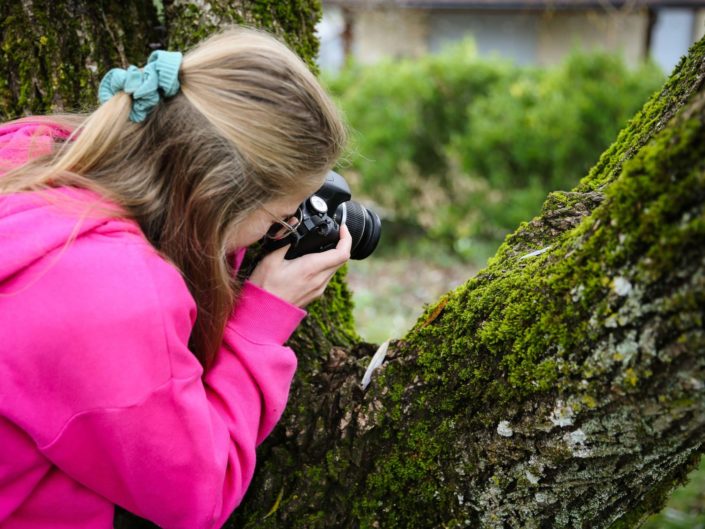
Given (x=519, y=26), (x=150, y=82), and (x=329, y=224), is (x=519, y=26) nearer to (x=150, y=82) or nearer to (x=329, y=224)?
(x=329, y=224)

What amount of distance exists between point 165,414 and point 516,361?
0.69 metres

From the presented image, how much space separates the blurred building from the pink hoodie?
10.4 metres

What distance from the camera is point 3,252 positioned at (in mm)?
1196

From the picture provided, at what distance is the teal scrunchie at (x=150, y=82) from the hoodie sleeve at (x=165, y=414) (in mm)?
316

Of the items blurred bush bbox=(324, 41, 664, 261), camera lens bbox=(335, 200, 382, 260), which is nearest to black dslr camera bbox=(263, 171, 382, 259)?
camera lens bbox=(335, 200, 382, 260)

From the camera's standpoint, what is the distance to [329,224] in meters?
1.61

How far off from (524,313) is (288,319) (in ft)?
1.71

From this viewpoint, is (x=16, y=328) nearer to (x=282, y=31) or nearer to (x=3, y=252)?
(x=3, y=252)

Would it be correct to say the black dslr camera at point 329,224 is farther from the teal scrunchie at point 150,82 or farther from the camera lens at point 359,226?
the teal scrunchie at point 150,82

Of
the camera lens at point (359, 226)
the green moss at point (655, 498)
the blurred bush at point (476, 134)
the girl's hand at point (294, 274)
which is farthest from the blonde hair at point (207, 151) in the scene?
the blurred bush at point (476, 134)

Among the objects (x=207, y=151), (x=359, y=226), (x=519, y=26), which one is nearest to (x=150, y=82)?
(x=207, y=151)

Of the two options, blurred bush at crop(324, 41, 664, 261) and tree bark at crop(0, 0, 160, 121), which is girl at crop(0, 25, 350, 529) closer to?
tree bark at crop(0, 0, 160, 121)

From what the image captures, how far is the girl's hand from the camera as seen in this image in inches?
61.4

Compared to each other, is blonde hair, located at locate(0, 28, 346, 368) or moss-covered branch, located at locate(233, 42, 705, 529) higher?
blonde hair, located at locate(0, 28, 346, 368)
